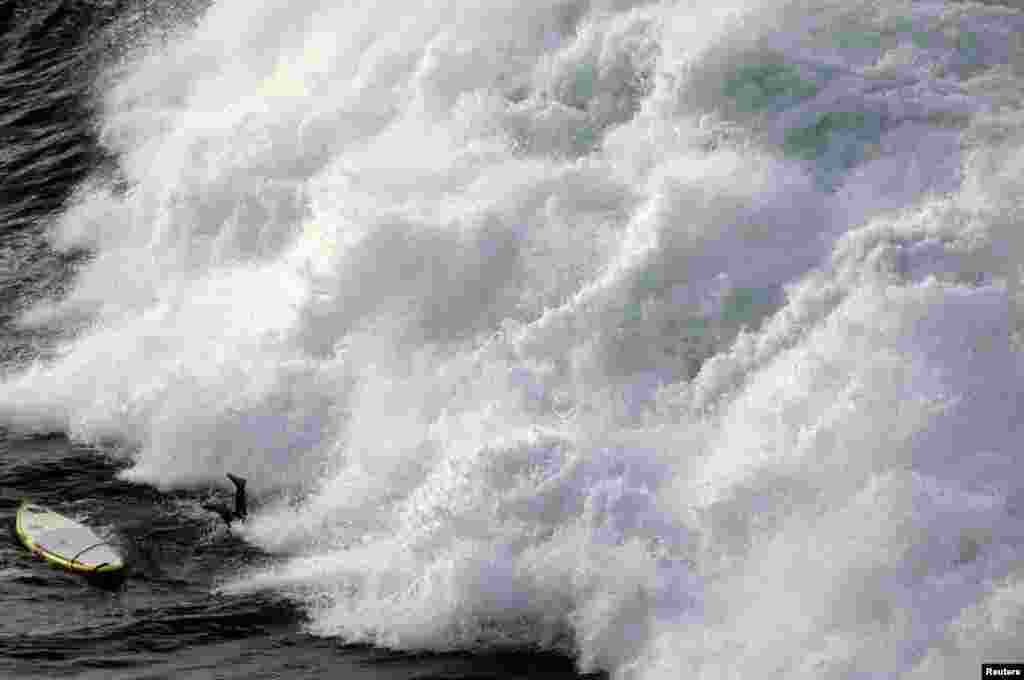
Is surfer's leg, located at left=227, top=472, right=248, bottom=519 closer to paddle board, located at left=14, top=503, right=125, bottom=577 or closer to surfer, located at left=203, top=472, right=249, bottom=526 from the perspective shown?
surfer, located at left=203, top=472, right=249, bottom=526

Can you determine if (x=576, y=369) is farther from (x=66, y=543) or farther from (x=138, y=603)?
(x=66, y=543)

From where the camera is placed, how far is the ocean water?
16156 mm

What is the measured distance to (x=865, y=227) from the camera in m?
17.9

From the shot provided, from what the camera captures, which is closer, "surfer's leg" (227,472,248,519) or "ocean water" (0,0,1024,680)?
"ocean water" (0,0,1024,680)

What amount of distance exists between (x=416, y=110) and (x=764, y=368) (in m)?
8.86

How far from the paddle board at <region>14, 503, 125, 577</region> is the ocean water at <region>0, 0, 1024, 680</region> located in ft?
1.21

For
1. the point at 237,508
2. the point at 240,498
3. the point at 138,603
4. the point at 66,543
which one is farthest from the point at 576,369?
the point at 66,543

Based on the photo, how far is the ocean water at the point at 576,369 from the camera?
16156 mm

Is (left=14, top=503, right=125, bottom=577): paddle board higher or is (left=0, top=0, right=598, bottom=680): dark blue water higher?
(left=14, top=503, right=125, bottom=577): paddle board

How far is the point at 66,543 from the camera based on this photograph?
65.7ft

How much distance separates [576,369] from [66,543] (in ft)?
24.4

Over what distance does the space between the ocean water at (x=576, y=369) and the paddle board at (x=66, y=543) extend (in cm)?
37

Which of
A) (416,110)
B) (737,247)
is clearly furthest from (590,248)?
(416,110)

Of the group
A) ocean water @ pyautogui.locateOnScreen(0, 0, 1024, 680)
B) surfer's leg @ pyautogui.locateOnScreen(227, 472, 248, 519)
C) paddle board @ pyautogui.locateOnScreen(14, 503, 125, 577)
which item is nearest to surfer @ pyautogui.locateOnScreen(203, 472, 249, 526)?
surfer's leg @ pyautogui.locateOnScreen(227, 472, 248, 519)
